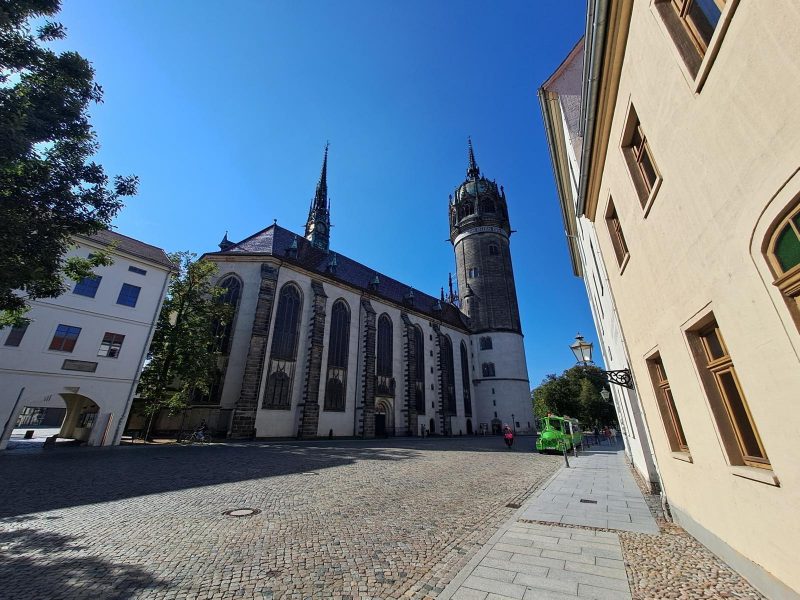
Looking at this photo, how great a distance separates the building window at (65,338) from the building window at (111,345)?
1.04m

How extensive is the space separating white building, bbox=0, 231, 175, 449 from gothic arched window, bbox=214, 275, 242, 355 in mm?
5994

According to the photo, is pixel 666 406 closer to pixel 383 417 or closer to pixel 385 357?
pixel 383 417

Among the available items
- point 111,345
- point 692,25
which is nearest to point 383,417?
point 111,345

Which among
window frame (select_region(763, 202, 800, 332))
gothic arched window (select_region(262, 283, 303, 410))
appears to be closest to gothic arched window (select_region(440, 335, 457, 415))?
gothic arched window (select_region(262, 283, 303, 410))

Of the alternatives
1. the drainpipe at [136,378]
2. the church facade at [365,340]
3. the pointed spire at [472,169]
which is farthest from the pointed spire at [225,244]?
the pointed spire at [472,169]

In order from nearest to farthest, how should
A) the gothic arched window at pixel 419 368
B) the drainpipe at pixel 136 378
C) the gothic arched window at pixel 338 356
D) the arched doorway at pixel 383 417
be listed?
1. the drainpipe at pixel 136 378
2. the gothic arched window at pixel 338 356
3. the arched doorway at pixel 383 417
4. the gothic arched window at pixel 419 368

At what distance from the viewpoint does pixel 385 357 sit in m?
35.8

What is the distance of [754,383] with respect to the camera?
9.80 feet

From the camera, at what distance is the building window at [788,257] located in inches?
94.7

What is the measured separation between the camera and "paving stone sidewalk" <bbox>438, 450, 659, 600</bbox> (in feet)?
11.2

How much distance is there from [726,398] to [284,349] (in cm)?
2718

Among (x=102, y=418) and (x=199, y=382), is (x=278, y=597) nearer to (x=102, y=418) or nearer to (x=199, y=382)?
(x=102, y=418)

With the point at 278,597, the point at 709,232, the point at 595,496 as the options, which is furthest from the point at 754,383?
the point at 595,496

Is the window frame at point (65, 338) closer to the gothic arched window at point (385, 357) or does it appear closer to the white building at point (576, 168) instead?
the white building at point (576, 168)
